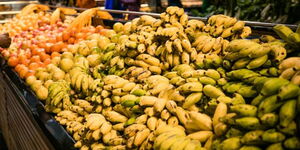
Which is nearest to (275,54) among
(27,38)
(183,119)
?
(183,119)

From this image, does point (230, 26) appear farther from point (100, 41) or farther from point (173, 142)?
point (100, 41)

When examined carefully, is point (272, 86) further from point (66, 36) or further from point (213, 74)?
point (66, 36)

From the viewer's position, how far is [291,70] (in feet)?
4.06

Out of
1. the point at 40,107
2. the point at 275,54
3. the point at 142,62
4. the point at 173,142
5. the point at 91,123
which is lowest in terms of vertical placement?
the point at 40,107

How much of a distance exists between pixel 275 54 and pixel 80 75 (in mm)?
1564

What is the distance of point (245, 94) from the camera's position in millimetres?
1345

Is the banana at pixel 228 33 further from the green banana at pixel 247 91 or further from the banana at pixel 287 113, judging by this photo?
the banana at pixel 287 113

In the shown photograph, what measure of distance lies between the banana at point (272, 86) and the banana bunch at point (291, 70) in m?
0.04

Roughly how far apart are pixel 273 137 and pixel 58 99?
176 centimetres

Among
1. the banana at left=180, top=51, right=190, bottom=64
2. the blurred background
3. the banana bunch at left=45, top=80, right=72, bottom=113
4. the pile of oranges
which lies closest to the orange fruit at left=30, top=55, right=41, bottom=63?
the pile of oranges

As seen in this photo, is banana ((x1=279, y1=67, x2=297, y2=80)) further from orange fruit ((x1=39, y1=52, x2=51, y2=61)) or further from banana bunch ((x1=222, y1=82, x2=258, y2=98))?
orange fruit ((x1=39, y1=52, x2=51, y2=61))

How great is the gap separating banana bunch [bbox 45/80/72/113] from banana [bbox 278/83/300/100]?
5.51 ft

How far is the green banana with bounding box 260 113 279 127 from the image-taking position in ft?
3.51

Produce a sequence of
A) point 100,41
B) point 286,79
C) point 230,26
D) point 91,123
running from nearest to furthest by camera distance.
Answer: point 286,79 → point 91,123 → point 230,26 → point 100,41
